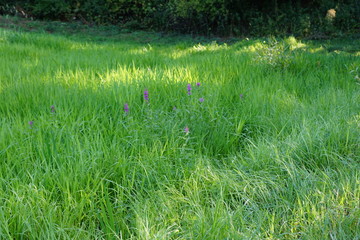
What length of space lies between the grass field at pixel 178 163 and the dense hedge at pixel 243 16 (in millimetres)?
7500

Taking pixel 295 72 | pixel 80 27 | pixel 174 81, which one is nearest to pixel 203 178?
pixel 174 81

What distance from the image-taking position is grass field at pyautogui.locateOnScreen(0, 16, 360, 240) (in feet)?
4.83

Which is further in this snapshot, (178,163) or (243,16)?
(243,16)

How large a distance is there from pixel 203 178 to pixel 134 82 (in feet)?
5.90

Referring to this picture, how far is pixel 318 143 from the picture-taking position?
215 cm

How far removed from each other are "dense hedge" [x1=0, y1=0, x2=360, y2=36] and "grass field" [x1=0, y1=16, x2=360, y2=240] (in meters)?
7.50

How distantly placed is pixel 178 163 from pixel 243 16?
10.1 metres

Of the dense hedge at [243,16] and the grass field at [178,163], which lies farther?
the dense hedge at [243,16]

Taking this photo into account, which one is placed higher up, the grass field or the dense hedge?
the dense hedge

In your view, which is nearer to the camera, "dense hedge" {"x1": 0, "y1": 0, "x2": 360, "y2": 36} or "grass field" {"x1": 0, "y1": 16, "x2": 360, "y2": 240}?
"grass field" {"x1": 0, "y1": 16, "x2": 360, "y2": 240}

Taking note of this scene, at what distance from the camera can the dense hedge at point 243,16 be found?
1008 cm

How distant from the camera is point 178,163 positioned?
6.64 ft

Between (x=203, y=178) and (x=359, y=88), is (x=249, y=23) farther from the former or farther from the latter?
(x=203, y=178)

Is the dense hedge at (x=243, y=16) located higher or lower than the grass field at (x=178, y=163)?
higher
